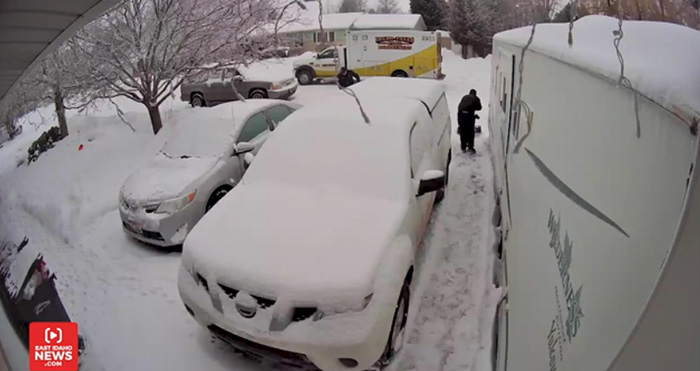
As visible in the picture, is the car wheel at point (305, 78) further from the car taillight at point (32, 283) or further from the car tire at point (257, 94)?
the car taillight at point (32, 283)

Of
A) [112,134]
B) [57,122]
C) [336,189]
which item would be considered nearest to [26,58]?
[336,189]

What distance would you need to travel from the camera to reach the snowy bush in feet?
14.5

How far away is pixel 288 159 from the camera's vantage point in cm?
309

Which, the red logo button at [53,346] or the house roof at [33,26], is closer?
the house roof at [33,26]

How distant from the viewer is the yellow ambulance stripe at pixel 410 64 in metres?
9.16

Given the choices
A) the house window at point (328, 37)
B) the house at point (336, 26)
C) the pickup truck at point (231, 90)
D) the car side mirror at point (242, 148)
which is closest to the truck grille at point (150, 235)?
the car side mirror at point (242, 148)

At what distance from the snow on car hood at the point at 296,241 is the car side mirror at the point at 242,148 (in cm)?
137

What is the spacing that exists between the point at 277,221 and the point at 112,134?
17.9ft

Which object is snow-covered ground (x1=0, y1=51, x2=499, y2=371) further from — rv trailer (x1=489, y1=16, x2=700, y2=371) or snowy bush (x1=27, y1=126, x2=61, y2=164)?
rv trailer (x1=489, y1=16, x2=700, y2=371)

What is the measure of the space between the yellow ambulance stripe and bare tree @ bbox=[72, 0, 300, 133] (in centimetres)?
317

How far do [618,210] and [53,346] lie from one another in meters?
2.50

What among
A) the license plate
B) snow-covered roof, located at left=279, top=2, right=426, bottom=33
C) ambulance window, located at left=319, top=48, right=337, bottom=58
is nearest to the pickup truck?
snow-covered roof, located at left=279, top=2, right=426, bottom=33

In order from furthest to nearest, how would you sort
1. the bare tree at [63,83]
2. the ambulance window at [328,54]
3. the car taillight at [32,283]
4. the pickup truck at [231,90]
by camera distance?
the ambulance window at [328,54]
the pickup truck at [231,90]
the bare tree at [63,83]
the car taillight at [32,283]

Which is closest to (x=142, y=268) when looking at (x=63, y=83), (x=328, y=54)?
(x=63, y=83)
